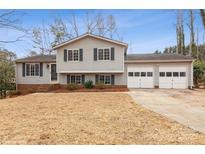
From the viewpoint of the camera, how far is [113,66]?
21141 mm

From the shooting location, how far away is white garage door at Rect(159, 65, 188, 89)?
2133 cm

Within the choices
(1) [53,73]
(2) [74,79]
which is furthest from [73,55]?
(1) [53,73]

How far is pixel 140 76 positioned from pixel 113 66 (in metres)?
2.77

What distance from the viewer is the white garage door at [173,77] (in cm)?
2133

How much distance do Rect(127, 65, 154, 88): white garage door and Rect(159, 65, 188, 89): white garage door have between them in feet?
2.93

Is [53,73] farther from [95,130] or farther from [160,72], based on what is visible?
[95,130]

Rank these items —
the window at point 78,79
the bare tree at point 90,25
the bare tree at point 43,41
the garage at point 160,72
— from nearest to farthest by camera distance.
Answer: the garage at point 160,72 < the window at point 78,79 < the bare tree at point 90,25 < the bare tree at point 43,41

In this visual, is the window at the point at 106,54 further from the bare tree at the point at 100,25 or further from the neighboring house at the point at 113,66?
the bare tree at the point at 100,25

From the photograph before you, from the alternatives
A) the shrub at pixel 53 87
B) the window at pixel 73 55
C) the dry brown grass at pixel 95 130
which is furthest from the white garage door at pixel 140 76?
the dry brown grass at pixel 95 130

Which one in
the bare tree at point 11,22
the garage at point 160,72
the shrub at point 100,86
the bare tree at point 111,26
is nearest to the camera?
the bare tree at point 11,22

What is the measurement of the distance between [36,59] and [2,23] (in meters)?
18.7
